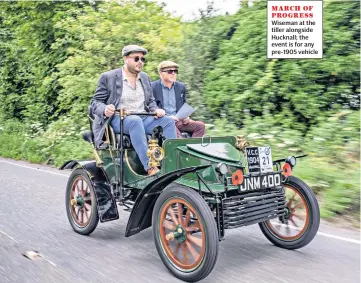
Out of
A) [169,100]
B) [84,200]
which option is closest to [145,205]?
[84,200]

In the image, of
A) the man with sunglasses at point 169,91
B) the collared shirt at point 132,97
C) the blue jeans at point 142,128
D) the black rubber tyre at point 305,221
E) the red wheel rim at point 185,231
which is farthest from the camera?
the man with sunglasses at point 169,91

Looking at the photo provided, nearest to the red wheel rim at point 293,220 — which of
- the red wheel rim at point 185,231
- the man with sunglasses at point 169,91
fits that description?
the red wheel rim at point 185,231

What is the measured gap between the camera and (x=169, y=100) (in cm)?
547

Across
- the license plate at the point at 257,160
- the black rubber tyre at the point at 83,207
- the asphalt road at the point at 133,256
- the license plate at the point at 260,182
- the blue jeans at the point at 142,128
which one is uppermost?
the blue jeans at the point at 142,128

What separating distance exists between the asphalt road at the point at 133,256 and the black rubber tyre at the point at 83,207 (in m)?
0.11

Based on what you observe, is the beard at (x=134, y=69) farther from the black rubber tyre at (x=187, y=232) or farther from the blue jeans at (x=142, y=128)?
the black rubber tyre at (x=187, y=232)

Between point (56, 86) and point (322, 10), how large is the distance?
897 cm

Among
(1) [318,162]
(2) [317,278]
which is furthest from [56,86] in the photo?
(2) [317,278]

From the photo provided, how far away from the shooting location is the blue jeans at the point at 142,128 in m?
4.33

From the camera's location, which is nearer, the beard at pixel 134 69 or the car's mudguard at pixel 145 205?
the car's mudguard at pixel 145 205

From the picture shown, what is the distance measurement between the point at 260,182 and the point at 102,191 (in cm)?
189

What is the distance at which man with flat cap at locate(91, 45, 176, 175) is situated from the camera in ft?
14.3

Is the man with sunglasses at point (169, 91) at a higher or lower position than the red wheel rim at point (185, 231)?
higher

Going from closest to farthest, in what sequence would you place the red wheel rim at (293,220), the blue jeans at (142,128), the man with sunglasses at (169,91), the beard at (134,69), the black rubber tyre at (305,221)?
1. the black rubber tyre at (305,221)
2. the red wheel rim at (293,220)
3. the blue jeans at (142,128)
4. the beard at (134,69)
5. the man with sunglasses at (169,91)
